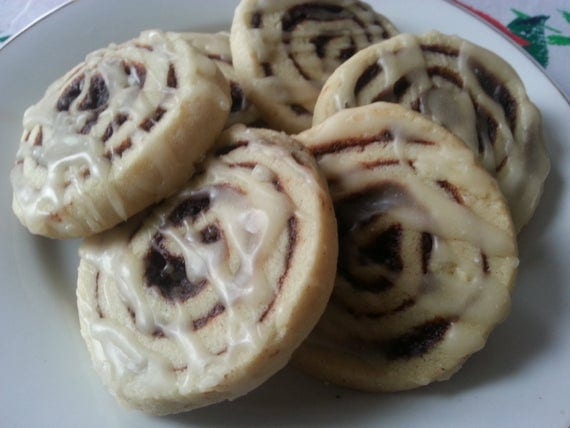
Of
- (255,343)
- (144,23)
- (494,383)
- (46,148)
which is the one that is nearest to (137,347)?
(255,343)

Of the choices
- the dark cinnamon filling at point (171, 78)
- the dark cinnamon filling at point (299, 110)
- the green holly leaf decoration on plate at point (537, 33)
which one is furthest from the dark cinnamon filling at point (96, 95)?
the green holly leaf decoration on plate at point (537, 33)

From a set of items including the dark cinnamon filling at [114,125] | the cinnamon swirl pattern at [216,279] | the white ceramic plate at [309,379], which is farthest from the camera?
the dark cinnamon filling at [114,125]

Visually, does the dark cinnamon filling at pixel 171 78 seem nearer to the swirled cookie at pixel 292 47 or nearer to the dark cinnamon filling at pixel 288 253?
the swirled cookie at pixel 292 47

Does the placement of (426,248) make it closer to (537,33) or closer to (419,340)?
(419,340)

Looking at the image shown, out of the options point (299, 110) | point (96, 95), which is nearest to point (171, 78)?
point (96, 95)

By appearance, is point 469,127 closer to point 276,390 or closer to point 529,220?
point 529,220
